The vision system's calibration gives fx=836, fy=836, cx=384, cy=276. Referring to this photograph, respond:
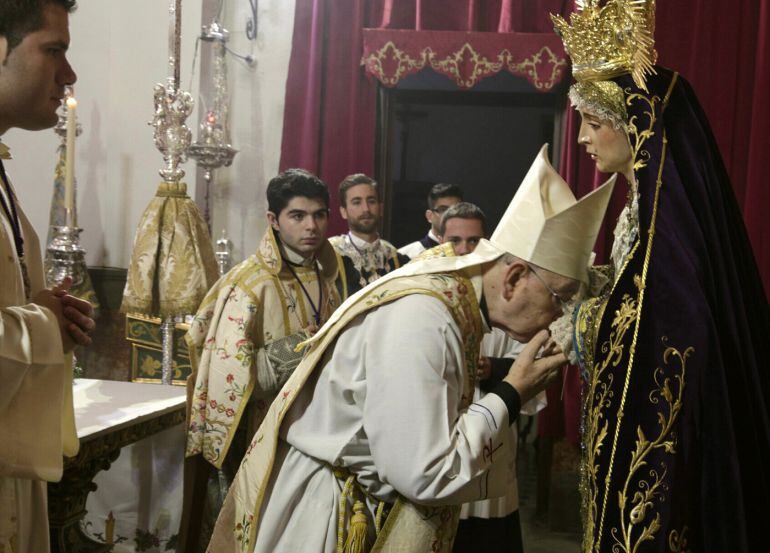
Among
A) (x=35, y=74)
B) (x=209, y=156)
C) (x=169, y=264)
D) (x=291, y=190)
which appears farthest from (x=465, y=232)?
(x=35, y=74)

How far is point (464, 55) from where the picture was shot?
14.3ft

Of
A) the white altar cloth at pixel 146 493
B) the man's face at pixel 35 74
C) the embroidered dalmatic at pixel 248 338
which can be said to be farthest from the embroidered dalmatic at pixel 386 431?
the white altar cloth at pixel 146 493

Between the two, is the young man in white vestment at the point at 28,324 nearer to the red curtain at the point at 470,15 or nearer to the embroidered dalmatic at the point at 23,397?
the embroidered dalmatic at the point at 23,397

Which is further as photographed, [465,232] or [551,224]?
[465,232]

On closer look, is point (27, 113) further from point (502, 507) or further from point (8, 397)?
point (502, 507)

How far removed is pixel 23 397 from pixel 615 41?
1343 millimetres

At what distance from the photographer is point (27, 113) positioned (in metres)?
1.48

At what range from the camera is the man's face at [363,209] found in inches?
155

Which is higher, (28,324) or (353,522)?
(28,324)

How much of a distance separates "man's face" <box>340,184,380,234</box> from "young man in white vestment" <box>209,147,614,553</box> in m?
2.21

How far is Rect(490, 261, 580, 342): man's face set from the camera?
160 cm

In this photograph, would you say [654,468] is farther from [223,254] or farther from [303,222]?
[223,254]

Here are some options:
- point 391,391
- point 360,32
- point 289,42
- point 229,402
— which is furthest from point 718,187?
point 289,42

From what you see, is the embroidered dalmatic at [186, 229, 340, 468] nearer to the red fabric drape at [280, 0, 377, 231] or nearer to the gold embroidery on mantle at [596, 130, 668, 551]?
the gold embroidery on mantle at [596, 130, 668, 551]
